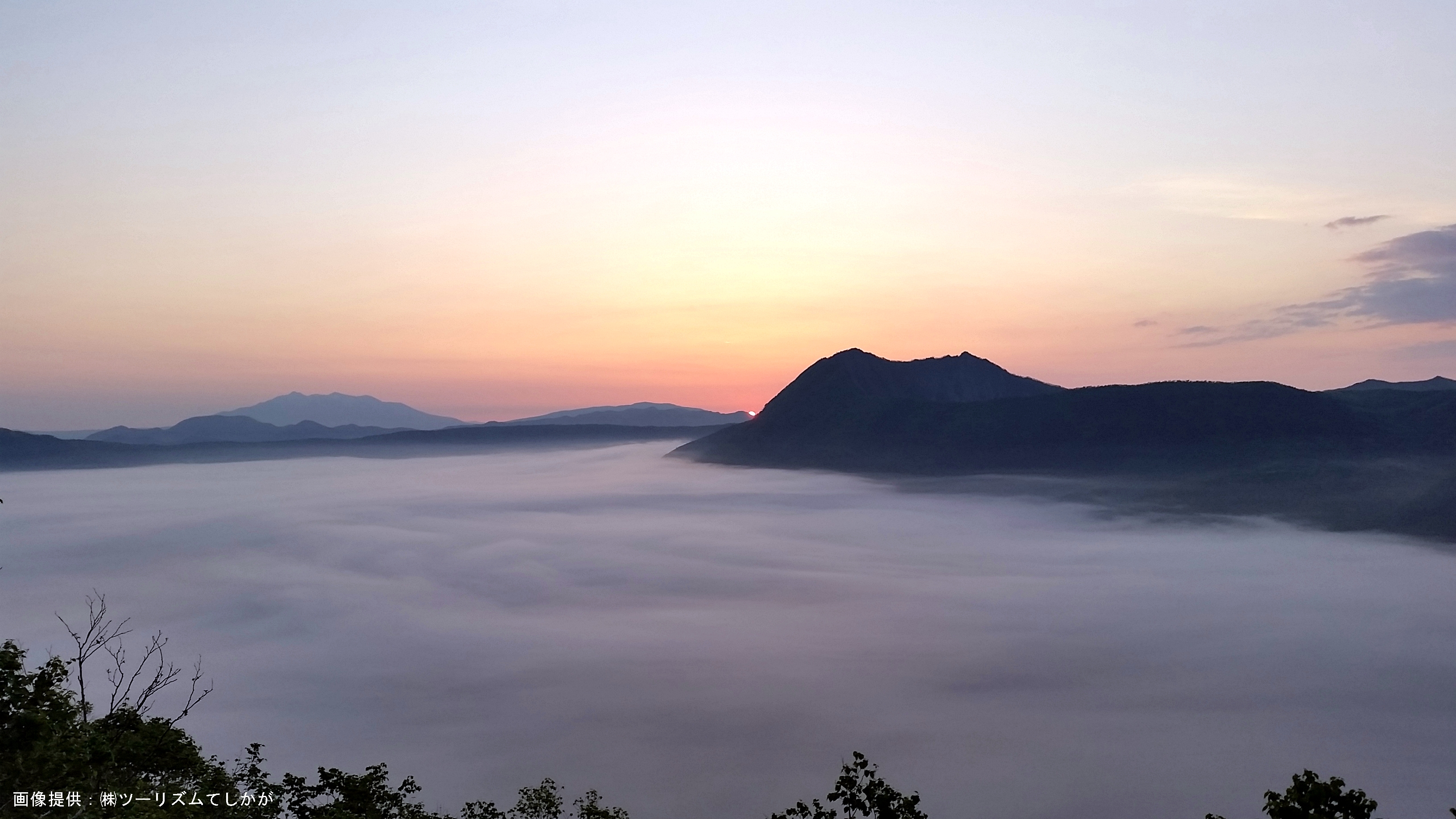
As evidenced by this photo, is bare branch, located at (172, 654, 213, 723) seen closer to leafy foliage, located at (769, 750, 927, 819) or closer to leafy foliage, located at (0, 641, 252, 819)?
leafy foliage, located at (0, 641, 252, 819)

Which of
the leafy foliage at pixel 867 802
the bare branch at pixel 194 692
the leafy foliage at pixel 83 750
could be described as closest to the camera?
the leafy foliage at pixel 83 750

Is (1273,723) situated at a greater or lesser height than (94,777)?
lesser

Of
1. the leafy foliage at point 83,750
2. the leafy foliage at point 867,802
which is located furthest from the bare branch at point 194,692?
the leafy foliage at point 867,802

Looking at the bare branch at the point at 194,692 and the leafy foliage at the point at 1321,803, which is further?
the bare branch at the point at 194,692

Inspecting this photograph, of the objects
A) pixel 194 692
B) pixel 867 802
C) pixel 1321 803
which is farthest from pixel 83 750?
pixel 194 692

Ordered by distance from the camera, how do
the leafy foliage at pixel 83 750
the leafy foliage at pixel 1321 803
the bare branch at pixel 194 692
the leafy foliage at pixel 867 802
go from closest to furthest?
the leafy foliage at pixel 1321 803
the leafy foliage at pixel 83 750
the bare branch at pixel 194 692
the leafy foliage at pixel 867 802

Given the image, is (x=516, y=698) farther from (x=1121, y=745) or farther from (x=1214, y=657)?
(x=1214, y=657)

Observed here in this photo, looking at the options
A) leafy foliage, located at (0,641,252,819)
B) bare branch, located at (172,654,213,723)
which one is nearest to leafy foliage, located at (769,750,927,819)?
leafy foliage, located at (0,641,252,819)

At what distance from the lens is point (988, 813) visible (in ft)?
354

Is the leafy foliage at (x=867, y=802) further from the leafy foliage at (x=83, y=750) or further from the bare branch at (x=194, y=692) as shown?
the bare branch at (x=194, y=692)

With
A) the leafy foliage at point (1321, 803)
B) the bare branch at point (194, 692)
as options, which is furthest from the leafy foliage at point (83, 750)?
the leafy foliage at point (1321, 803)

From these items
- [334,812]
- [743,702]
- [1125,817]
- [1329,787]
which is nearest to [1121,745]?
[1125,817]

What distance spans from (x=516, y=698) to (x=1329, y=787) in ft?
498

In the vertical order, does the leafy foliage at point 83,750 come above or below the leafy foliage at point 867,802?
above
